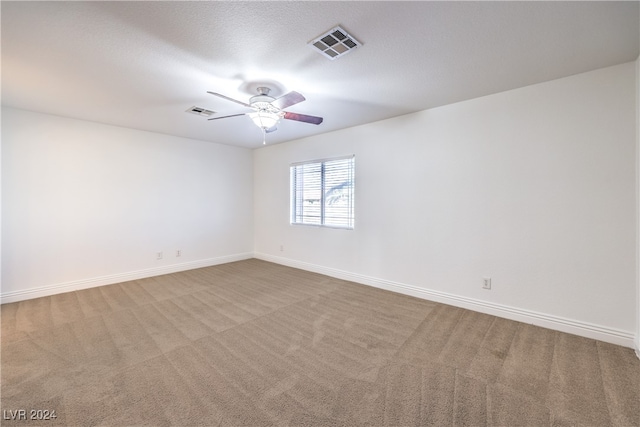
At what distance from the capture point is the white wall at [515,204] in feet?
7.56

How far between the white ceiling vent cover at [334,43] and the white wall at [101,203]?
12.2 ft

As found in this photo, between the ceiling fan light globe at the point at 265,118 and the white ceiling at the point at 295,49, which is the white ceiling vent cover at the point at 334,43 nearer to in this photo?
the white ceiling at the point at 295,49

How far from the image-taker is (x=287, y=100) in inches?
95.8

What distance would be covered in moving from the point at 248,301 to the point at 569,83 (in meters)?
4.16

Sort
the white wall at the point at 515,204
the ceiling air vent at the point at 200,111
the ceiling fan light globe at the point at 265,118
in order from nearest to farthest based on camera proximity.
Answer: the white wall at the point at 515,204 < the ceiling fan light globe at the point at 265,118 < the ceiling air vent at the point at 200,111

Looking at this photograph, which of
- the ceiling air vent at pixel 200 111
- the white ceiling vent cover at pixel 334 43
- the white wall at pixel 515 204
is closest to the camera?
the white ceiling vent cover at pixel 334 43

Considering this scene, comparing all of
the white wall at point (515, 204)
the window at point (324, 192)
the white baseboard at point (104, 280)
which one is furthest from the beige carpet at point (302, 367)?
the window at point (324, 192)

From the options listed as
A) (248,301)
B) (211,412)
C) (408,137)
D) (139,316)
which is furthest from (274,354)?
(408,137)

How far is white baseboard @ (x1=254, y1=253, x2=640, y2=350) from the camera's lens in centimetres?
231

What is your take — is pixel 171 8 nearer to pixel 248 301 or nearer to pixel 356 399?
pixel 356 399

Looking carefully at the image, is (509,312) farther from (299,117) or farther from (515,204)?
(299,117)

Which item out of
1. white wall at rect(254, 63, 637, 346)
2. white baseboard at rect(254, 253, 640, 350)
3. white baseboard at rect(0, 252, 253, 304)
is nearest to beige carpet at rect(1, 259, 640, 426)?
white baseboard at rect(254, 253, 640, 350)

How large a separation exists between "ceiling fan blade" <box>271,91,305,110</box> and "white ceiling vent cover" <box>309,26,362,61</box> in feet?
1.35

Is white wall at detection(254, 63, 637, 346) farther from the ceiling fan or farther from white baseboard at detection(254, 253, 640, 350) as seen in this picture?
the ceiling fan
